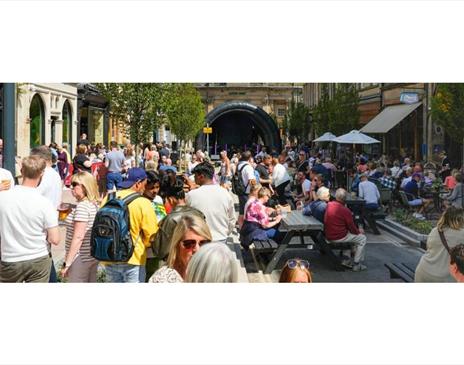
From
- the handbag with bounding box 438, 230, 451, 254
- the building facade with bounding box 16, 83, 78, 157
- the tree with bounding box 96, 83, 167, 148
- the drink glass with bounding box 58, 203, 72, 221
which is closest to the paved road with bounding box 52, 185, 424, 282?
the building facade with bounding box 16, 83, 78, 157

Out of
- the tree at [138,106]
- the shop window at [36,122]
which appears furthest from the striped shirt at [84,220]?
the tree at [138,106]

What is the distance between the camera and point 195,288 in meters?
4.35

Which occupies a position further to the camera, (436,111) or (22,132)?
(436,111)

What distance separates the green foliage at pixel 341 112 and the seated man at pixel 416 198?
11.0 metres

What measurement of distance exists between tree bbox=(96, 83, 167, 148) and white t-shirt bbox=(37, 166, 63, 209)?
33.9 ft

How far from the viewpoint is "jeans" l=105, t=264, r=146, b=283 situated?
606cm

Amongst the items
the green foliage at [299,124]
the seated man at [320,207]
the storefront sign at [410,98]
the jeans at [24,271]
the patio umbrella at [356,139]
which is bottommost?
the jeans at [24,271]

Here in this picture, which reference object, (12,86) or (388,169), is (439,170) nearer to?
(388,169)

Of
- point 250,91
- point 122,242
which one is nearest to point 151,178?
point 122,242

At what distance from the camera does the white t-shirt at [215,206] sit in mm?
7117

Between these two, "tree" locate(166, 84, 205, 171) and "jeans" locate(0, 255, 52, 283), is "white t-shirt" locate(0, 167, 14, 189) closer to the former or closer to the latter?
"jeans" locate(0, 255, 52, 283)

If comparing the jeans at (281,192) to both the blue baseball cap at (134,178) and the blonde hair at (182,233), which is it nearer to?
the blue baseball cap at (134,178)

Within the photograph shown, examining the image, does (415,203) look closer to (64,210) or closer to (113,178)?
(113,178)

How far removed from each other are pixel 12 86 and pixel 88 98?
8.88 m
